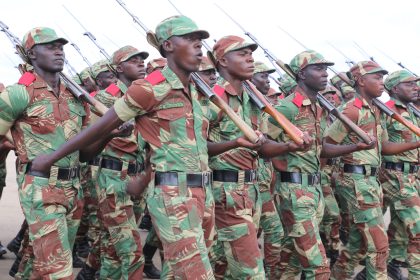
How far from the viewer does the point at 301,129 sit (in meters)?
6.66

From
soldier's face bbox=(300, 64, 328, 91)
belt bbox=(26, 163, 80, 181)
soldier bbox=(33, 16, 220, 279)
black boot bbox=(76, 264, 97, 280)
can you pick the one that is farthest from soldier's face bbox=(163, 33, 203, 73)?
black boot bbox=(76, 264, 97, 280)

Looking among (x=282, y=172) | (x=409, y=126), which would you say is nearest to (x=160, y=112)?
(x=282, y=172)

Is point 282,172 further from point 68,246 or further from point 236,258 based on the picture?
point 68,246

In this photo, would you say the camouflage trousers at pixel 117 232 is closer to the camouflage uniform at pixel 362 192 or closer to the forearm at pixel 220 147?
the forearm at pixel 220 147

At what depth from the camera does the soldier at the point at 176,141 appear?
15.3 ft

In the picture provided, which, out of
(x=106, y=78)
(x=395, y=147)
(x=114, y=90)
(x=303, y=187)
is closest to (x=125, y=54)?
(x=114, y=90)

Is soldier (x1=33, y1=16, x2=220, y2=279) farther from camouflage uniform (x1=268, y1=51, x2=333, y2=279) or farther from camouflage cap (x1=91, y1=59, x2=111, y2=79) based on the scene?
camouflage cap (x1=91, y1=59, x2=111, y2=79)

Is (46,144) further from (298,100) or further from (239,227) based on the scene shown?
(298,100)

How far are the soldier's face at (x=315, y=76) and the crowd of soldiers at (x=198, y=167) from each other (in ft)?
0.03

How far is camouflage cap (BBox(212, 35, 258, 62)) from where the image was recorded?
6.16 meters

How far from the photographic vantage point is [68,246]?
17.7 feet

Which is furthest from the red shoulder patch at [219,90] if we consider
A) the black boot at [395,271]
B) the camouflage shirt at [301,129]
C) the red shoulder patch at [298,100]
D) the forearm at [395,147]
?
the black boot at [395,271]

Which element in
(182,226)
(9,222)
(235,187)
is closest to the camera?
(182,226)

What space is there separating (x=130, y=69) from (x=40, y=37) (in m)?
2.11
